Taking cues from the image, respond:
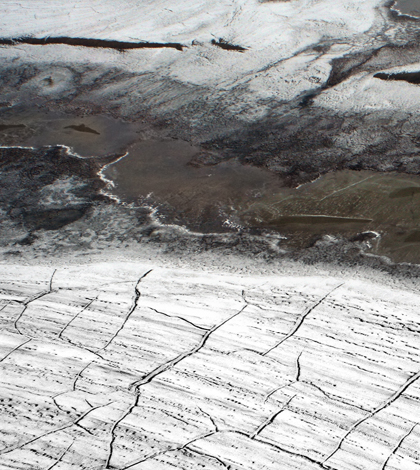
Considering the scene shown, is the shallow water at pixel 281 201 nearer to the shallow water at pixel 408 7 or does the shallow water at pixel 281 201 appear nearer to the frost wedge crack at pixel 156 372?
the frost wedge crack at pixel 156 372

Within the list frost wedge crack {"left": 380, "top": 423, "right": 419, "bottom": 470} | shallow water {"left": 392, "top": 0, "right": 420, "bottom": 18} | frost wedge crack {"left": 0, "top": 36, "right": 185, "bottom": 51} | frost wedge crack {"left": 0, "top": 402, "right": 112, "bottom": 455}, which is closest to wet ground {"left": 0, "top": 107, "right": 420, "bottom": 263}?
frost wedge crack {"left": 380, "top": 423, "right": 419, "bottom": 470}

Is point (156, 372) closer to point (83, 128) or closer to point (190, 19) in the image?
point (83, 128)

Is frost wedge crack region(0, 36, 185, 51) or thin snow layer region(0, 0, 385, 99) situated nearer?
thin snow layer region(0, 0, 385, 99)

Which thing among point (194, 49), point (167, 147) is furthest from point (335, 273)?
point (194, 49)

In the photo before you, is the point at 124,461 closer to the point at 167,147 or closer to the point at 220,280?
the point at 220,280

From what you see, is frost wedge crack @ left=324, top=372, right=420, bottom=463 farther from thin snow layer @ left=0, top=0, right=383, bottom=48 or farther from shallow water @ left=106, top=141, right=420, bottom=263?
thin snow layer @ left=0, top=0, right=383, bottom=48

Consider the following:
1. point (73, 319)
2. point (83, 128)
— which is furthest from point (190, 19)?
point (73, 319)
